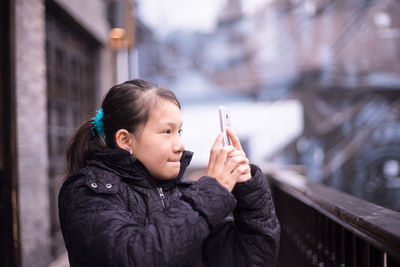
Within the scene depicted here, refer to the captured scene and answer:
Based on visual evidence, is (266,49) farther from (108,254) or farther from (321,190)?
(108,254)

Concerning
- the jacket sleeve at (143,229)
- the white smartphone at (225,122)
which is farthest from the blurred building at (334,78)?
the jacket sleeve at (143,229)

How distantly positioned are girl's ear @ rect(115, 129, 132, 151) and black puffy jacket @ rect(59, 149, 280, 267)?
0.06m

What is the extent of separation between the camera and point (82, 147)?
1.33m

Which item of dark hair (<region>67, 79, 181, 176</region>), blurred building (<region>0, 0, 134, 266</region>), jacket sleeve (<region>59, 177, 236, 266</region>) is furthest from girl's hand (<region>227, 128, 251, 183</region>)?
blurred building (<region>0, 0, 134, 266</region>)

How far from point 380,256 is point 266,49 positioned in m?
9.24

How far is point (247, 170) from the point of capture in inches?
43.6

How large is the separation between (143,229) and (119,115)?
0.42 meters

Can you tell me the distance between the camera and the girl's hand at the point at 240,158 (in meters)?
1.05

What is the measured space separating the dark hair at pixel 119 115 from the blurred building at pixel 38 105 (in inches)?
80.1

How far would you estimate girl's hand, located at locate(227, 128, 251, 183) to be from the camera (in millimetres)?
1051

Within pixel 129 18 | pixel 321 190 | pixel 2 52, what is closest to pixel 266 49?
pixel 129 18

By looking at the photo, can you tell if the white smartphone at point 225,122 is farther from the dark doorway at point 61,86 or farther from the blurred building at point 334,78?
the blurred building at point 334,78

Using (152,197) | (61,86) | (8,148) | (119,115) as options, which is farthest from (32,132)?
(152,197)

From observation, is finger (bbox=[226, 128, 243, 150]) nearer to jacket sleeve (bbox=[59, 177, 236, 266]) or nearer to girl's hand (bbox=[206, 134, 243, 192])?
girl's hand (bbox=[206, 134, 243, 192])
